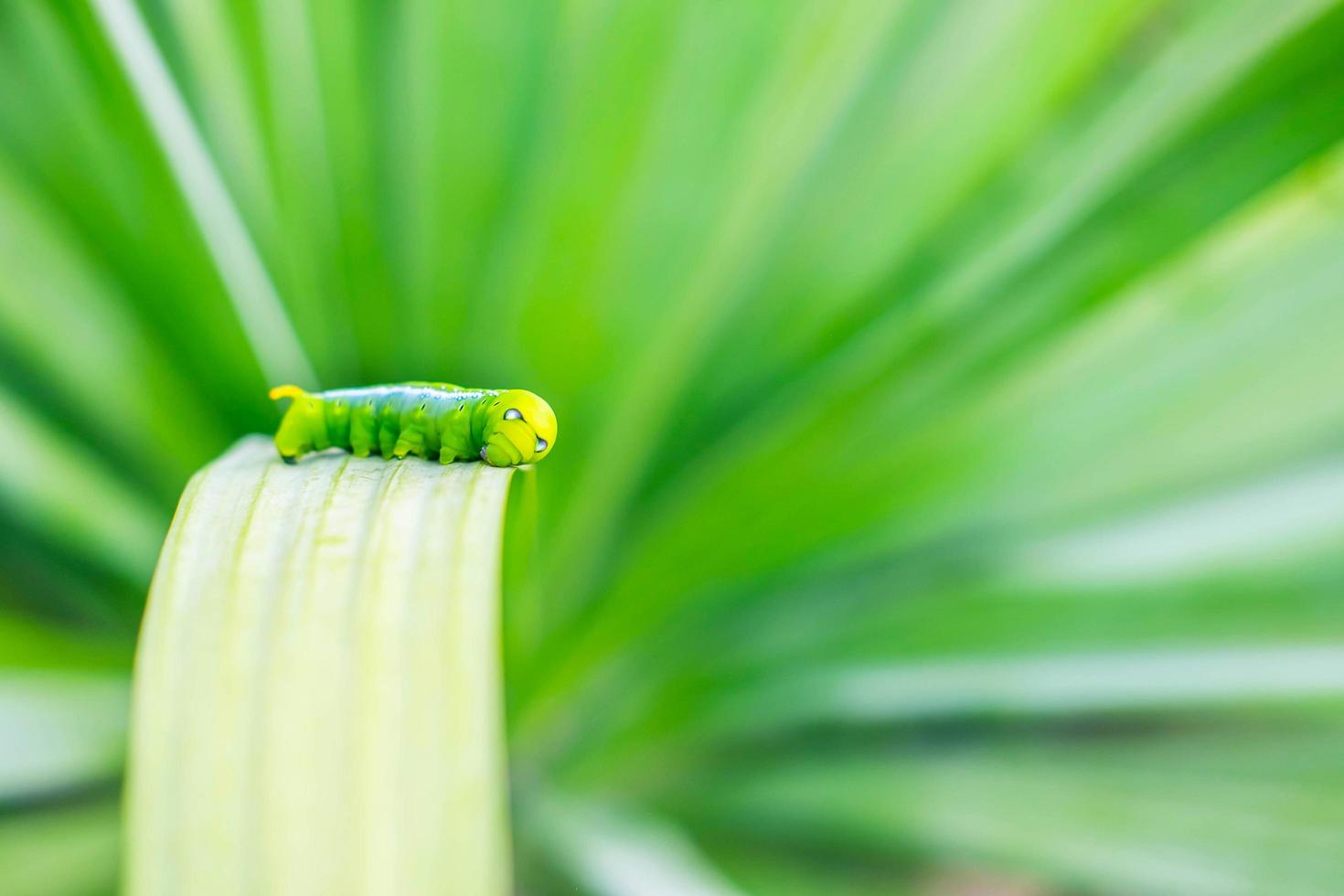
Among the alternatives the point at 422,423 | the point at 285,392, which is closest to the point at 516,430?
the point at 422,423

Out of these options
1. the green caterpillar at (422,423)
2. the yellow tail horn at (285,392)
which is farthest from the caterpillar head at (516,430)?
the yellow tail horn at (285,392)

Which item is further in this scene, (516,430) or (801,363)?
(801,363)

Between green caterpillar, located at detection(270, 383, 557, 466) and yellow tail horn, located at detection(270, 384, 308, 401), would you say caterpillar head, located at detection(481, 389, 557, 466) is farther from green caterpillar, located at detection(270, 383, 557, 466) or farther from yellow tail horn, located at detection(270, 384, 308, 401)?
yellow tail horn, located at detection(270, 384, 308, 401)

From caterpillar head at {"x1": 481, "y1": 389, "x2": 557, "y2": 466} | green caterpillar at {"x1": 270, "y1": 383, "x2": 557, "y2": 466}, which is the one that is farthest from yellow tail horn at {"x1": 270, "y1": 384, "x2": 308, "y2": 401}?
caterpillar head at {"x1": 481, "y1": 389, "x2": 557, "y2": 466}

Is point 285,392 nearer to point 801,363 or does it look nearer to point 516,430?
point 516,430

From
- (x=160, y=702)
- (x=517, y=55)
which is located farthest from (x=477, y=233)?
(x=160, y=702)

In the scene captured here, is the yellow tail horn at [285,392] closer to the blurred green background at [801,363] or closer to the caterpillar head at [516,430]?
the blurred green background at [801,363]

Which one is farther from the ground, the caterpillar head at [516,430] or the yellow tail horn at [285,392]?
the yellow tail horn at [285,392]
